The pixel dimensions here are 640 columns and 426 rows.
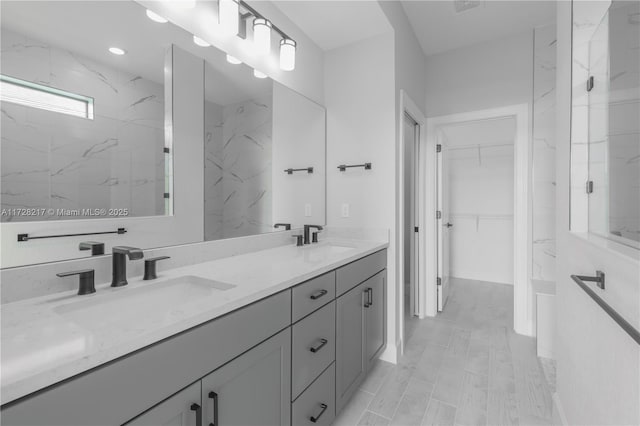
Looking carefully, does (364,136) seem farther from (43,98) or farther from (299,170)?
(43,98)

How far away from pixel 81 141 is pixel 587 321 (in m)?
2.01

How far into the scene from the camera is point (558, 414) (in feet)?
4.94

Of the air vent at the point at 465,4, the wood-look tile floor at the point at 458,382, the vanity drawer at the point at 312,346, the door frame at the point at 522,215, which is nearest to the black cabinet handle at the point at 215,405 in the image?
the vanity drawer at the point at 312,346

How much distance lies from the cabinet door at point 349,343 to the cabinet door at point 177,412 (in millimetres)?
837

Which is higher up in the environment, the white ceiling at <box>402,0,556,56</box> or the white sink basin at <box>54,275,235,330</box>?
the white ceiling at <box>402,0,556,56</box>

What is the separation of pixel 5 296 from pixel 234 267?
0.73m

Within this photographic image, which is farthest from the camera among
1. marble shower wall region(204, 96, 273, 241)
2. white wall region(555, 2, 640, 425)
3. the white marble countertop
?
marble shower wall region(204, 96, 273, 241)

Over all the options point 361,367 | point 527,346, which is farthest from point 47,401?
point 527,346

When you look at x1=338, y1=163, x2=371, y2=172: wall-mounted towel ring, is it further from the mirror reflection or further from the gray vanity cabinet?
the mirror reflection

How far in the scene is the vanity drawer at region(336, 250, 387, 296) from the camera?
1521 mm

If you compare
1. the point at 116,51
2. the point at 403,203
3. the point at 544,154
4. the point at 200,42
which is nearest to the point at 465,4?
the point at 544,154

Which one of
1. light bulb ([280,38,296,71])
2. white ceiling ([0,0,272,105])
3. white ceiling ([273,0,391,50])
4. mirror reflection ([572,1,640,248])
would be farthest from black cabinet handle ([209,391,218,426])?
white ceiling ([273,0,391,50])

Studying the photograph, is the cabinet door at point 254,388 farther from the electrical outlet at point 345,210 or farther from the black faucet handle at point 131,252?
the electrical outlet at point 345,210

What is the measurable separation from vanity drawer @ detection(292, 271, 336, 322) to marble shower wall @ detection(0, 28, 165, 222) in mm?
717
